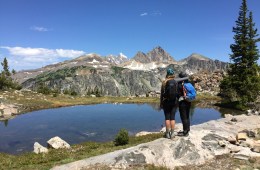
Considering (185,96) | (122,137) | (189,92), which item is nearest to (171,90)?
(185,96)

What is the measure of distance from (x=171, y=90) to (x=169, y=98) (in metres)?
0.44

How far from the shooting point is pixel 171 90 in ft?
47.0

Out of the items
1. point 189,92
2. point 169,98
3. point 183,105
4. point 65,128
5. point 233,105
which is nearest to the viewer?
point 169,98

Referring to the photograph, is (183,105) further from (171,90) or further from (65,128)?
(65,128)

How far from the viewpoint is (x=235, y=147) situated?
15.0m

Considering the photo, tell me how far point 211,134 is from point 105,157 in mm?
6404

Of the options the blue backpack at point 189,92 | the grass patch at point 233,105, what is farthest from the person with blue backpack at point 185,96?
the grass patch at point 233,105

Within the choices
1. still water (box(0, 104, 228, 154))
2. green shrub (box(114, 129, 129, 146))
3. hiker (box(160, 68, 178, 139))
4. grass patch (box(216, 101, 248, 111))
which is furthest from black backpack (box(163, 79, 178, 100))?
grass patch (box(216, 101, 248, 111))

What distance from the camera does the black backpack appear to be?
14.3m

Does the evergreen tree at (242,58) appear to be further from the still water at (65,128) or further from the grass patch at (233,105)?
the still water at (65,128)

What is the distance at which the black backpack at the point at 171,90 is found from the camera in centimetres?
1433

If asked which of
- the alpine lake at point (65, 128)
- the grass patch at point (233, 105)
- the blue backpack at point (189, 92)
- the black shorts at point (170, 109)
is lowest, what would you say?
the alpine lake at point (65, 128)

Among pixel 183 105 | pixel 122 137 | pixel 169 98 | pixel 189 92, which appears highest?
pixel 189 92

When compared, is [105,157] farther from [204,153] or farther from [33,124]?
[33,124]
